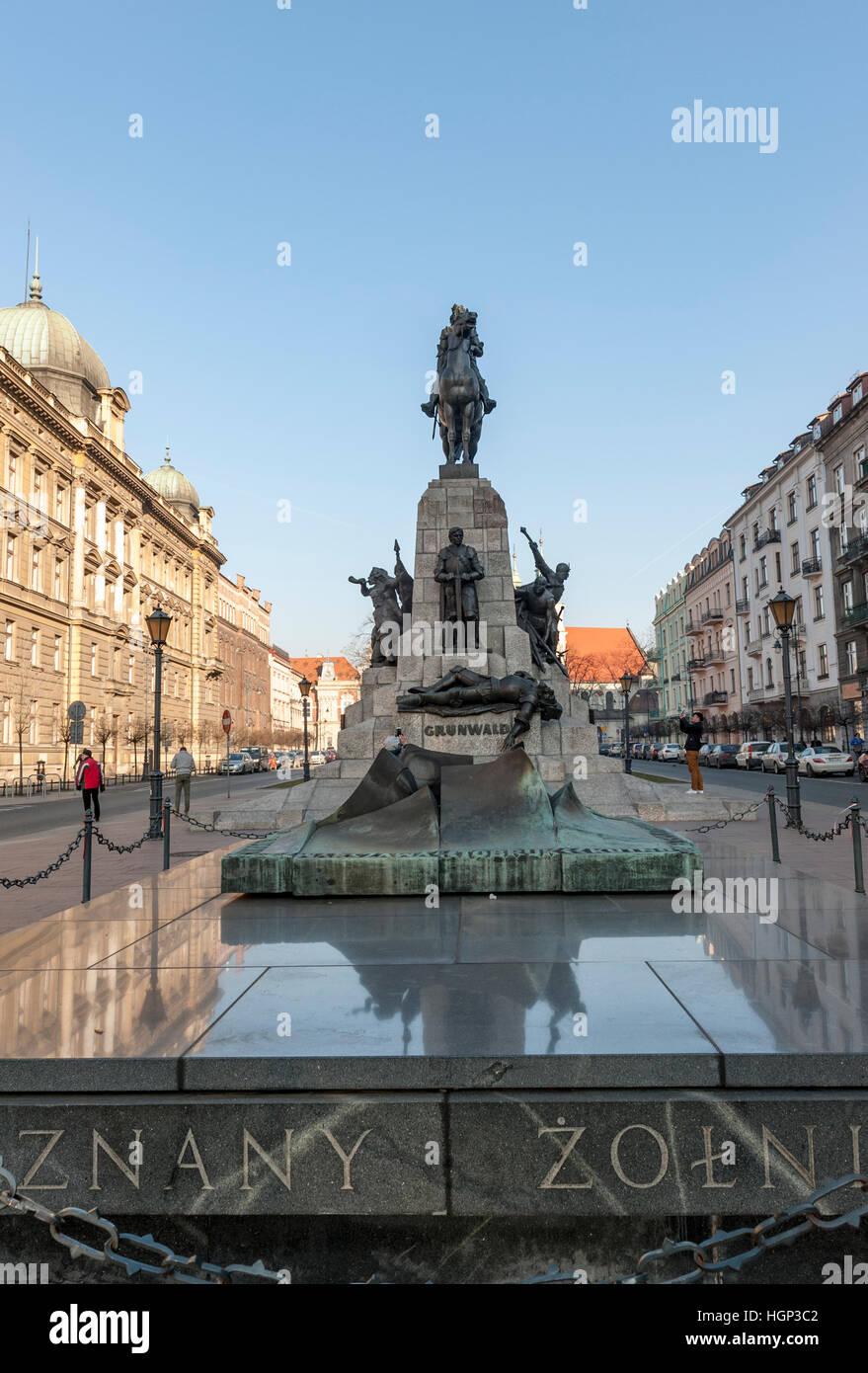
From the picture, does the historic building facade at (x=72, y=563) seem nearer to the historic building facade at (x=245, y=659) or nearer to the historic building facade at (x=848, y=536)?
the historic building facade at (x=245, y=659)

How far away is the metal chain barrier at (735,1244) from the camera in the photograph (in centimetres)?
244

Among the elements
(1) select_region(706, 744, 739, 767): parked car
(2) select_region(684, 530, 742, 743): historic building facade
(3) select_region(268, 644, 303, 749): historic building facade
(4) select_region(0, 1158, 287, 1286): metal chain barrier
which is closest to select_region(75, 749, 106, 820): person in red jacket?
(4) select_region(0, 1158, 287, 1286): metal chain barrier

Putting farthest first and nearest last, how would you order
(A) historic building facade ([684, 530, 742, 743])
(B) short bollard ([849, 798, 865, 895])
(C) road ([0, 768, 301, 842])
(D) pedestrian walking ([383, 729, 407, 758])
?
1. (A) historic building facade ([684, 530, 742, 743])
2. (C) road ([0, 768, 301, 842])
3. (D) pedestrian walking ([383, 729, 407, 758])
4. (B) short bollard ([849, 798, 865, 895])

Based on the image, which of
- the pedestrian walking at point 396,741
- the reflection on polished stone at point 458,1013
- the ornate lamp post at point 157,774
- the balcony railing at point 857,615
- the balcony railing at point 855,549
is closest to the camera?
the reflection on polished stone at point 458,1013

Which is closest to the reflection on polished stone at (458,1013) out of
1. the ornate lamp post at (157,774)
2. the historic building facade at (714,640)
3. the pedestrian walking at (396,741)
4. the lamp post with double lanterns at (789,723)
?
the pedestrian walking at (396,741)

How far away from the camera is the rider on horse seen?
18094 millimetres

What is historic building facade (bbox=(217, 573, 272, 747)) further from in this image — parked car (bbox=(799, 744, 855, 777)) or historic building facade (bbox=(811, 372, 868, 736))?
parked car (bbox=(799, 744, 855, 777))

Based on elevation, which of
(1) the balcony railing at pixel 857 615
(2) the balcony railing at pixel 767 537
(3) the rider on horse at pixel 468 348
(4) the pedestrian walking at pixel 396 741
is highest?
(2) the balcony railing at pixel 767 537

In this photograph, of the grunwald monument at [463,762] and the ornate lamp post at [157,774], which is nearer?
the grunwald monument at [463,762]

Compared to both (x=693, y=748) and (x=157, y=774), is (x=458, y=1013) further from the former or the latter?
(x=693, y=748)

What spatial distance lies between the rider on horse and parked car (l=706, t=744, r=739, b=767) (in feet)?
107

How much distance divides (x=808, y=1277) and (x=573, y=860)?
126 inches

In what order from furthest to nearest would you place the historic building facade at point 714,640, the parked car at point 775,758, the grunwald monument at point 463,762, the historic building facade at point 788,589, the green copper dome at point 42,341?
the historic building facade at point 714,640, the green copper dome at point 42,341, the historic building facade at point 788,589, the parked car at point 775,758, the grunwald monument at point 463,762

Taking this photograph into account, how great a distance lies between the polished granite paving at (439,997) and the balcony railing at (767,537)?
56.7m
